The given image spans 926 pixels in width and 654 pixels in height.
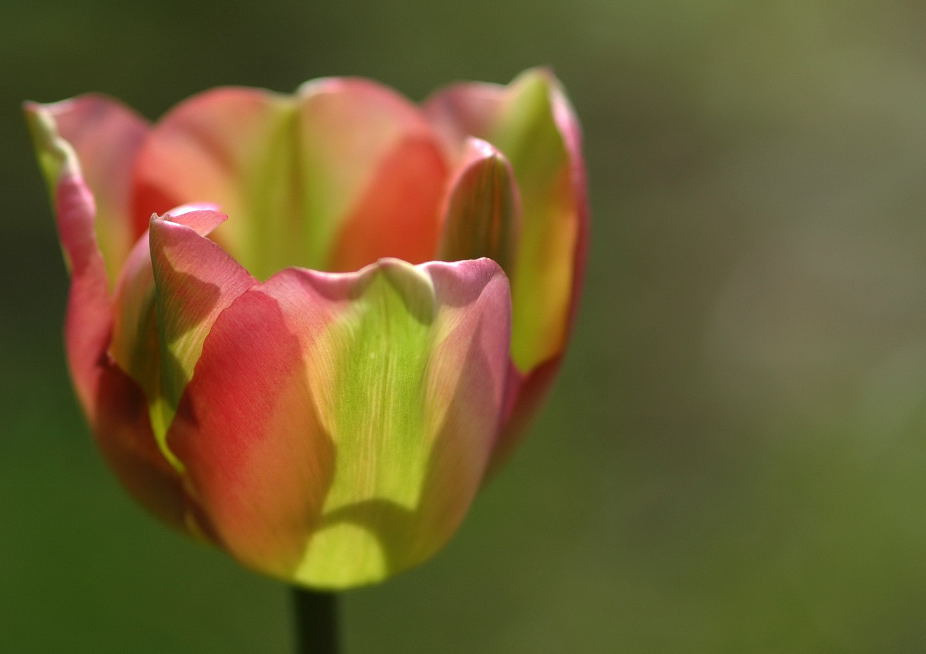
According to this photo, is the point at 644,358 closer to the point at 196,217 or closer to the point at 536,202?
the point at 536,202

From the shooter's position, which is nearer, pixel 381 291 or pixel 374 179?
pixel 381 291

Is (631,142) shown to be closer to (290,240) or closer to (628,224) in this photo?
(628,224)

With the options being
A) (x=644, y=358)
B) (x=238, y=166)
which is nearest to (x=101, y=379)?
(x=238, y=166)

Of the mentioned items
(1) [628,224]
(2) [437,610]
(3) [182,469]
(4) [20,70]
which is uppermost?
(3) [182,469]

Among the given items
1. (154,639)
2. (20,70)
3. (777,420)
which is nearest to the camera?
(154,639)

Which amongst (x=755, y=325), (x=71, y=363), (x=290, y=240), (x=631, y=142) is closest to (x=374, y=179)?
(x=290, y=240)

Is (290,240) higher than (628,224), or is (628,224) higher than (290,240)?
(290,240)

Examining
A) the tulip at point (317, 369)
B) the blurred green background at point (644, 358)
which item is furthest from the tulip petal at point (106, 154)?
the blurred green background at point (644, 358)

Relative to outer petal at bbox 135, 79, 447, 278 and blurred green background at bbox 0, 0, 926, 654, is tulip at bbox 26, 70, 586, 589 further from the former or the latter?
blurred green background at bbox 0, 0, 926, 654
